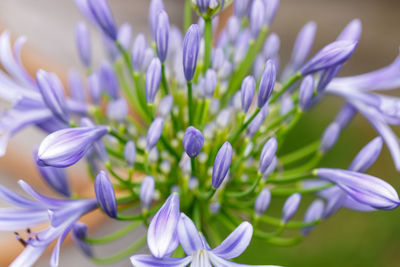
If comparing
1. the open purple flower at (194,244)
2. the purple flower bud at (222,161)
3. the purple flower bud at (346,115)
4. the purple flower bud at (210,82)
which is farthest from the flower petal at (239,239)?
the purple flower bud at (346,115)

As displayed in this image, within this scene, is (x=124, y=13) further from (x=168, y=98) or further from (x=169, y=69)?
(x=168, y=98)

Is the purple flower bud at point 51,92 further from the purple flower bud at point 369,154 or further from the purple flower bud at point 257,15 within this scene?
the purple flower bud at point 369,154

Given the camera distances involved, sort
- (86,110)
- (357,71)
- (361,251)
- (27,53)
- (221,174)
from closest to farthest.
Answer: (221,174) < (86,110) < (27,53) < (361,251) < (357,71)

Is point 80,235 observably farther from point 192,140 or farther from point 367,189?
point 367,189

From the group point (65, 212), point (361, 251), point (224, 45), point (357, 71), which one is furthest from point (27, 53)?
point (357, 71)

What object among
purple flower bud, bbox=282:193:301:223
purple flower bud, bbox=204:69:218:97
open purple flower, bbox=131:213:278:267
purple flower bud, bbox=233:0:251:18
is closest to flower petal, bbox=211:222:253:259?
open purple flower, bbox=131:213:278:267

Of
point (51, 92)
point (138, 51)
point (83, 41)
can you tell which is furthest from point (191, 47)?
point (83, 41)
